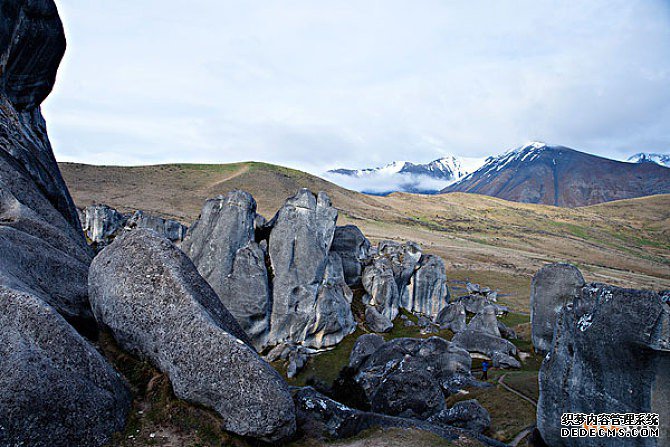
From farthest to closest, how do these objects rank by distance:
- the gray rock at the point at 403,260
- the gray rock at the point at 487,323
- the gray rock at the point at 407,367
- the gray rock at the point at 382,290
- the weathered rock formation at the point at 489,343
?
the gray rock at the point at 403,260, the gray rock at the point at 382,290, the gray rock at the point at 487,323, the weathered rock formation at the point at 489,343, the gray rock at the point at 407,367

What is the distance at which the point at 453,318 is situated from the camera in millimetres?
47500

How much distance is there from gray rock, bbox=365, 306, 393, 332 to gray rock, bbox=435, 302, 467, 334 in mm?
6670

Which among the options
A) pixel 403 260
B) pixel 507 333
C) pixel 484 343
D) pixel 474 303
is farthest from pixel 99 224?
pixel 507 333

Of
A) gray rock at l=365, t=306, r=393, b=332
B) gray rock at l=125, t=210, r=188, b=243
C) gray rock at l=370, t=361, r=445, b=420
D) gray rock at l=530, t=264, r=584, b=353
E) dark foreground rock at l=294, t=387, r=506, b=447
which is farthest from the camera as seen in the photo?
gray rock at l=125, t=210, r=188, b=243

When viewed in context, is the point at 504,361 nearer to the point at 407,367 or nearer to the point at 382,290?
the point at 407,367

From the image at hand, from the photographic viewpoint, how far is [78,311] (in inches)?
540

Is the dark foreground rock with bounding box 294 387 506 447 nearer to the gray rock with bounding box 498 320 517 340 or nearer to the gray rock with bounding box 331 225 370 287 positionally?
the gray rock with bounding box 498 320 517 340

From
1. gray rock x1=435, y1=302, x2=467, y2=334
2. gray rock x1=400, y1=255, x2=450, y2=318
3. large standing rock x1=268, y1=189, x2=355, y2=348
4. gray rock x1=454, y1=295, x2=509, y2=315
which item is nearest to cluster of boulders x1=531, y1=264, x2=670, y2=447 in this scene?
large standing rock x1=268, y1=189, x2=355, y2=348

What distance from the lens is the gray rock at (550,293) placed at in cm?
2910

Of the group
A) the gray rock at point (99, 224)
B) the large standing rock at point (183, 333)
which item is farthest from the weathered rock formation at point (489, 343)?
the gray rock at point (99, 224)

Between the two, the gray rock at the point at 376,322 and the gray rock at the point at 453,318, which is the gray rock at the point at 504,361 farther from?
the gray rock at the point at 376,322

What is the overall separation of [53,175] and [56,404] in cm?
2029

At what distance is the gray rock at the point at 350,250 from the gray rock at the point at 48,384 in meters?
40.8

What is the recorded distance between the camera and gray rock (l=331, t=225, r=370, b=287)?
2010 inches
